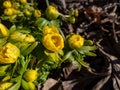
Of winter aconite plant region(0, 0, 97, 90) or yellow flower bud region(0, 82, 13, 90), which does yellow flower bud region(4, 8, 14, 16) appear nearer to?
winter aconite plant region(0, 0, 97, 90)

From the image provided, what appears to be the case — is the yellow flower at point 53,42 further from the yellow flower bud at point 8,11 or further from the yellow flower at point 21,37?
the yellow flower bud at point 8,11

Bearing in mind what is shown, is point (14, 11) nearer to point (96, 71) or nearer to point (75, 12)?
point (75, 12)

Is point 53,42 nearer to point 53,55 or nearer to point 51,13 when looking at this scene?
point 53,55

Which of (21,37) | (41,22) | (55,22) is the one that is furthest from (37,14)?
(21,37)

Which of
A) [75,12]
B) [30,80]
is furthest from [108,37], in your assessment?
[30,80]

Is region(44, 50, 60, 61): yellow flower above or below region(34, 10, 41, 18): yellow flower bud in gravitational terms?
below

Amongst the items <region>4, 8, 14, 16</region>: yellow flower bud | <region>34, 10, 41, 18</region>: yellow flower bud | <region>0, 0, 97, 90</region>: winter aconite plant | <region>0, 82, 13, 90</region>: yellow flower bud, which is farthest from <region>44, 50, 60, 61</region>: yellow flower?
<region>4, 8, 14, 16</region>: yellow flower bud
